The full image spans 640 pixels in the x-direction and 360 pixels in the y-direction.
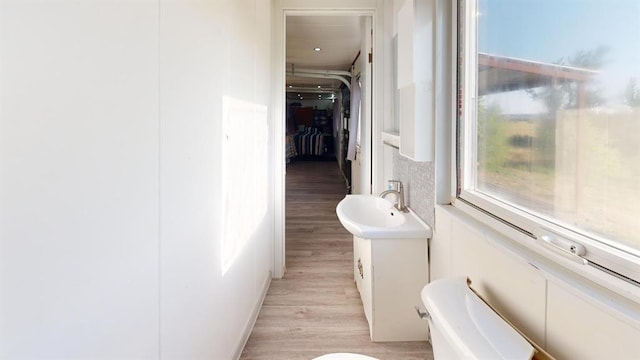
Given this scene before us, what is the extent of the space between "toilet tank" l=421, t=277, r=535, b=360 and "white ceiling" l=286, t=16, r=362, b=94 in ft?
10.5

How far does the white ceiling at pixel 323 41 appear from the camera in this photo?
13.2 feet

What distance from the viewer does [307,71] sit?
7324 mm

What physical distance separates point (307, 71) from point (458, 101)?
5.88 metres

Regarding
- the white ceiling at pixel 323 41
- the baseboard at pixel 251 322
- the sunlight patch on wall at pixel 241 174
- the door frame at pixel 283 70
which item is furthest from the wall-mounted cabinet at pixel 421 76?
the white ceiling at pixel 323 41

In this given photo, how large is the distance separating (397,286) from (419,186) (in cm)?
59

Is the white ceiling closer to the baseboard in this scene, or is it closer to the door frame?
the door frame

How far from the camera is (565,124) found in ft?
3.34

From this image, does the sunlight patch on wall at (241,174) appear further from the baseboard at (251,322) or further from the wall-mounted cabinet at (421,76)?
the wall-mounted cabinet at (421,76)

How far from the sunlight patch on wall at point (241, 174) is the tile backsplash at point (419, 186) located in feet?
3.24

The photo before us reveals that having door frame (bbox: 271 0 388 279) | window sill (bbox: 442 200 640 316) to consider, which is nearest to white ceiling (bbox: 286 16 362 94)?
door frame (bbox: 271 0 388 279)

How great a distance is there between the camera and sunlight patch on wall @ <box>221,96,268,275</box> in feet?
5.71

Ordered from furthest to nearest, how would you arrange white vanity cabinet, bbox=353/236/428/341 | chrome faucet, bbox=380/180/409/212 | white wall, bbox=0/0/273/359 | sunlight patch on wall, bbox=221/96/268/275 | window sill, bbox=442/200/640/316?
Answer: chrome faucet, bbox=380/180/409/212 < white vanity cabinet, bbox=353/236/428/341 < sunlight patch on wall, bbox=221/96/268/275 < window sill, bbox=442/200/640/316 < white wall, bbox=0/0/273/359

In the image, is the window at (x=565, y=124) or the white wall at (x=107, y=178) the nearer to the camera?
the white wall at (x=107, y=178)

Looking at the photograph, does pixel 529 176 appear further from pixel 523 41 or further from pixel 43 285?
pixel 43 285
